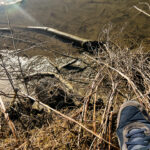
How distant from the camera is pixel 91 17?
216 inches

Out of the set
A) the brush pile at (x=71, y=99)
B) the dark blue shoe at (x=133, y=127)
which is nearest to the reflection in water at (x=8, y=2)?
the brush pile at (x=71, y=99)

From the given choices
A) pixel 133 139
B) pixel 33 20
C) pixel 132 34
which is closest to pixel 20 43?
pixel 33 20

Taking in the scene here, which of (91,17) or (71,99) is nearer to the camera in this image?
(71,99)

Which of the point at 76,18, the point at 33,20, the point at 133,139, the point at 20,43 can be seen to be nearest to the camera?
the point at 133,139

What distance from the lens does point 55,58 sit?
4172 millimetres

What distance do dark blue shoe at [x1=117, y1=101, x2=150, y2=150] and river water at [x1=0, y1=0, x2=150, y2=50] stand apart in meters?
2.31

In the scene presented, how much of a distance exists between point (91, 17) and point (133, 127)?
4.49m

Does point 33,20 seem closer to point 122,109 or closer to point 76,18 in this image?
point 76,18

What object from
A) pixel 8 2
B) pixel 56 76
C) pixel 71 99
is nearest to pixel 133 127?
pixel 71 99

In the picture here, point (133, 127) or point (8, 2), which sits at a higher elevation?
point (8, 2)

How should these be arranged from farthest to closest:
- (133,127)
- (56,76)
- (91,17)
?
(91,17) < (56,76) < (133,127)

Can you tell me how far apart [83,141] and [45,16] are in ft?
17.8

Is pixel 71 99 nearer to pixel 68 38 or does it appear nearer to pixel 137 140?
pixel 137 140

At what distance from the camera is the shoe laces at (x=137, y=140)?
1643 millimetres
